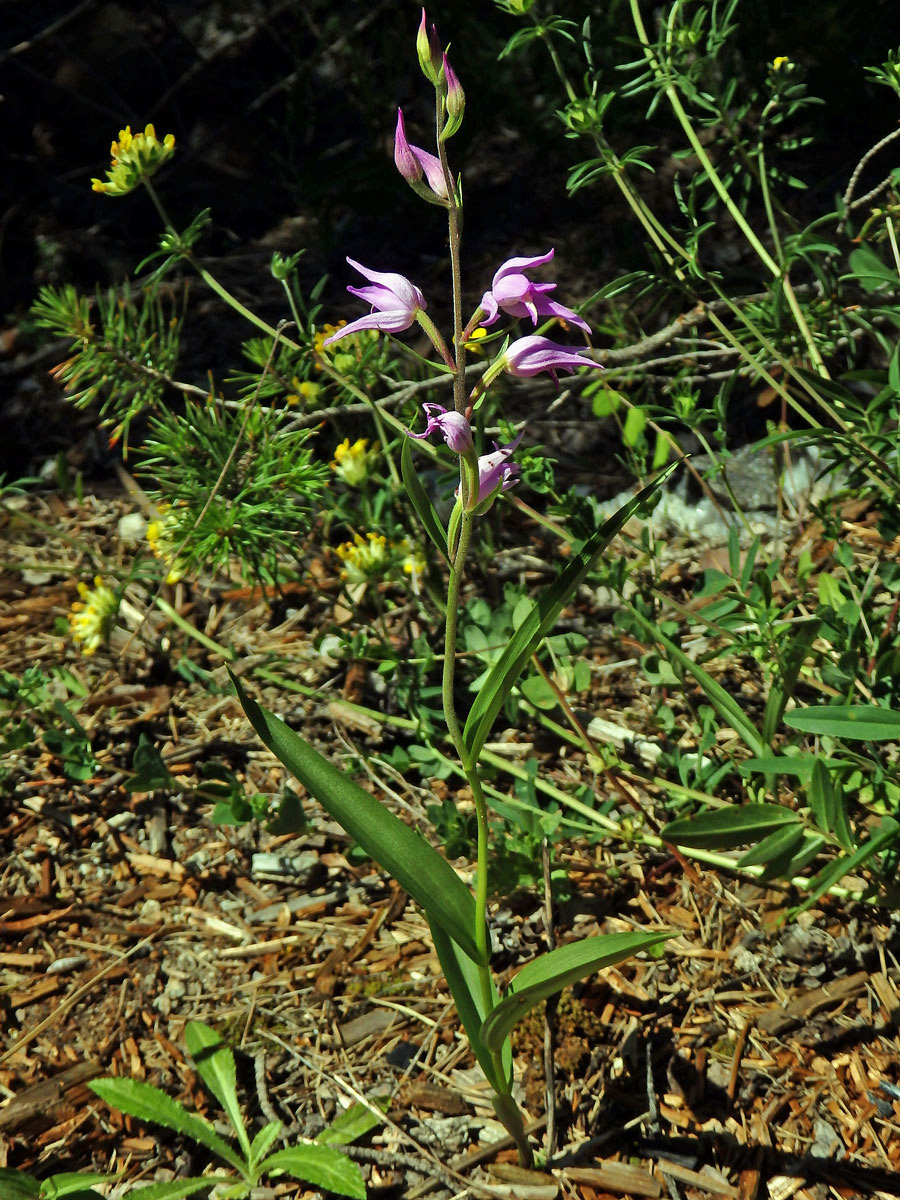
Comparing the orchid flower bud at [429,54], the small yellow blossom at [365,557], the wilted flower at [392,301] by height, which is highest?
the orchid flower bud at [429,54]

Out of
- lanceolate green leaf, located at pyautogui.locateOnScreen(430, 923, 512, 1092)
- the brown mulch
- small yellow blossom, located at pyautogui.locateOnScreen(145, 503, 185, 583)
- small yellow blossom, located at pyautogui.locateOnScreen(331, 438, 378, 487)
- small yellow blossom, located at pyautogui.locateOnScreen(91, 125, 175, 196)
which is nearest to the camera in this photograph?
lanceolate green leaf, located at pyautogui.locateOnScreen(430, 923, 512, 1092)

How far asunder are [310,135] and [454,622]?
3.02 m

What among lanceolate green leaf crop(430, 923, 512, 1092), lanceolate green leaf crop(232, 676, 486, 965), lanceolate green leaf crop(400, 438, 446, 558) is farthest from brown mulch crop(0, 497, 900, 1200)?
lanceolate green leaf crop(400, 438, 446, 558)

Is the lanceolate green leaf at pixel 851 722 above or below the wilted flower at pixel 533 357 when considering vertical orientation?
below

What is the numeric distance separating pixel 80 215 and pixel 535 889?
3025mm

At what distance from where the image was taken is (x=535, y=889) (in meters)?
1.95

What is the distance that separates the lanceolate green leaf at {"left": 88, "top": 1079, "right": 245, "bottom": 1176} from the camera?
1.63 metres

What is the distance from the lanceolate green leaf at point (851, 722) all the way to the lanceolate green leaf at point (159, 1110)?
3.73 feet

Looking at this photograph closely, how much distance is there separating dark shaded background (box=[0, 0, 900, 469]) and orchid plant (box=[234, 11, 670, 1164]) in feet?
6.97

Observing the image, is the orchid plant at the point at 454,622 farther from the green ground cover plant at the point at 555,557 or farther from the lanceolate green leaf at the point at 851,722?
the lanceolate green leaf at the point at 851,722

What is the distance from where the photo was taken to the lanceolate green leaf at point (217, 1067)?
5.48 feet

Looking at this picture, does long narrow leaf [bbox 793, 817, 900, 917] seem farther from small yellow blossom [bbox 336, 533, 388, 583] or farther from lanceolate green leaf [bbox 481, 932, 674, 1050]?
small yellow blossom [bbox 336, 533, 388, 583]

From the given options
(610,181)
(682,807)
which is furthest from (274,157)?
(682,807)

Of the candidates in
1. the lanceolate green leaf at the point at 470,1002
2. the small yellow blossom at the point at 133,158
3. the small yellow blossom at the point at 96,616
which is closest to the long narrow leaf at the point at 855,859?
the lanceolate green leaf at the point at 470,1002
